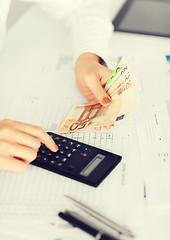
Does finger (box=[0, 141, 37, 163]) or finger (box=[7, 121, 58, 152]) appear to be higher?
finger (box=[7, 121, 58, 152])

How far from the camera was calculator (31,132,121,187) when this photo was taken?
22.5 inches

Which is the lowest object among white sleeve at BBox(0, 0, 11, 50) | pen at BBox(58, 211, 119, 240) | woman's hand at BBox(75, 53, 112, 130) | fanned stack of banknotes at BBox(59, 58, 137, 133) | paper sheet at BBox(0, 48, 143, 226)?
pen at BBox(58, 211, 119, 240)

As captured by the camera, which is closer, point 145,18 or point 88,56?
point 88,56

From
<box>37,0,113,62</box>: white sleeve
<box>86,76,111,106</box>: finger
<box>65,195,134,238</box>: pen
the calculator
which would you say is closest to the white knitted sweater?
<box>37,0,113,62</box>: white sleeve

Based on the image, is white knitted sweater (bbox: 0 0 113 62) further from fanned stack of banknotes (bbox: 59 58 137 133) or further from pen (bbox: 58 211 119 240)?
pen (bbox: 58 211 119 240)

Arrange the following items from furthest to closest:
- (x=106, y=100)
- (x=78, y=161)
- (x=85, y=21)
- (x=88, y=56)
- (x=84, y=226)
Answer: (x=85, y=21), (x=88, y=56), (x=106, y=100), (x=78, y=161), (x=84, y=226)

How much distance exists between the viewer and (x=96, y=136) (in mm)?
662

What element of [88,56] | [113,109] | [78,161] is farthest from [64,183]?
[88,56]

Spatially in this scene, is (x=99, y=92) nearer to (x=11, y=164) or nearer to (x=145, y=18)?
(x=11, y=164)

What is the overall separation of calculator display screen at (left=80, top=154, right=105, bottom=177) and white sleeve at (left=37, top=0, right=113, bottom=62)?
33 cm

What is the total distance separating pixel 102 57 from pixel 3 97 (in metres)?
0.27

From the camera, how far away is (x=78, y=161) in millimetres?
598

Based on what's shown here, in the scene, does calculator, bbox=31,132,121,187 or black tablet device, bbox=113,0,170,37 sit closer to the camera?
calculator, bbox=31,132,121,187

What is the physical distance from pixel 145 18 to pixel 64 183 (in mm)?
644
